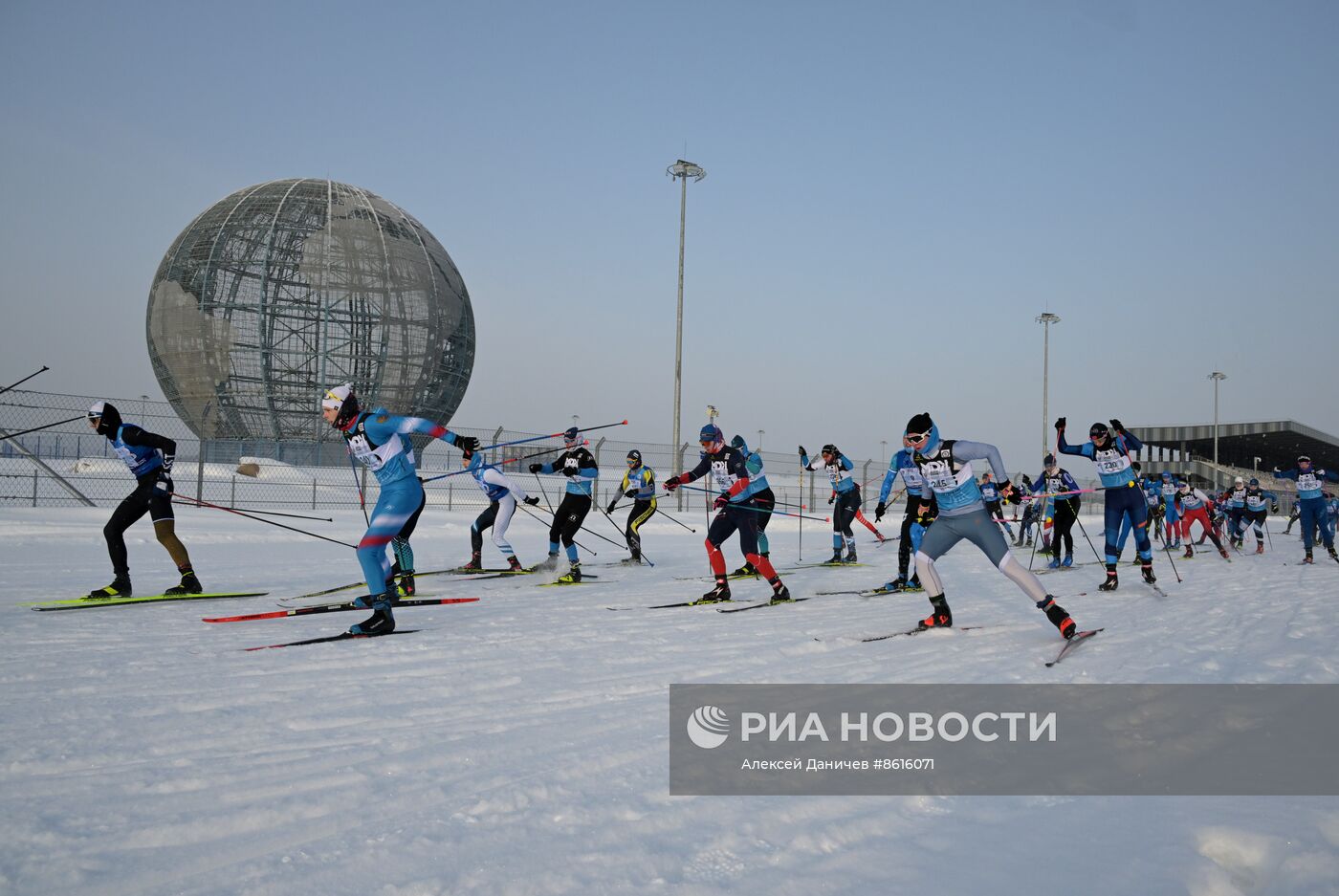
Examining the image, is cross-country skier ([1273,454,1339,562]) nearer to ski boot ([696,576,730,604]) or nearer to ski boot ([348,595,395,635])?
ski boot ([696,576,730,604])

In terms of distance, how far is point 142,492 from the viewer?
26.6 ft

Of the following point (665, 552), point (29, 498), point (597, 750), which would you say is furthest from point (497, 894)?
point (29, 498)

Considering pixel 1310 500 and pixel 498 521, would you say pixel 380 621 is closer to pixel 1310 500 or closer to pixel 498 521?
pixel 498 521

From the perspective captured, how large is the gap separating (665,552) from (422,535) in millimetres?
6038

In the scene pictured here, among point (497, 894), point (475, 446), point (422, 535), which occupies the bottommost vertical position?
point (422, 535)

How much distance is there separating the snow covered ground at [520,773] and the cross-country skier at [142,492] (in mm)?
793

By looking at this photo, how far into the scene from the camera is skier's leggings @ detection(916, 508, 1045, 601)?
6.12 metres

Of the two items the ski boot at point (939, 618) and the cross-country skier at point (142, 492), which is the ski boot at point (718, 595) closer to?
the ski boot at point (939, 618)

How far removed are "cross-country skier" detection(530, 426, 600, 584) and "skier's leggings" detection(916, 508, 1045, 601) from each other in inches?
193

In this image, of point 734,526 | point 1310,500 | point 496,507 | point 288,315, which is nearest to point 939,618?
point 734,526

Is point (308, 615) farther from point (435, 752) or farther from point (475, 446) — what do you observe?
point (435, 752)

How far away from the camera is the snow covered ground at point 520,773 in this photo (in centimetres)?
238

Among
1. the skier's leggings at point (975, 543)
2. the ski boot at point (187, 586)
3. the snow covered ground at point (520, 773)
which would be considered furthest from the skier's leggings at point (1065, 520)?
the ski boot at point (187, 586)

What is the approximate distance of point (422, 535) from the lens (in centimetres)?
1839
